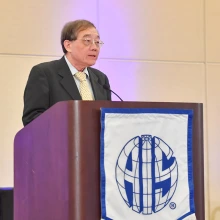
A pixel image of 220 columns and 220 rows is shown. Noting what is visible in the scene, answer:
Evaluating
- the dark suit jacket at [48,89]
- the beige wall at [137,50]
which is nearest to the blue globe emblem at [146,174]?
the dark suit jacket at [48,89]

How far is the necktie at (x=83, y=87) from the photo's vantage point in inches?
96.5

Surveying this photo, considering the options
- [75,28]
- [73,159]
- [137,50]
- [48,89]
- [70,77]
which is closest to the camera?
[73,159]

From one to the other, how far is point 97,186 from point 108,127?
8.1 inches

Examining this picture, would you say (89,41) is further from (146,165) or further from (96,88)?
(146,165)

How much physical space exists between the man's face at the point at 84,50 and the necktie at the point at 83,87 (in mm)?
57

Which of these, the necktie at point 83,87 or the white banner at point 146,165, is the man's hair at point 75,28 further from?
the white banner at point 146,165

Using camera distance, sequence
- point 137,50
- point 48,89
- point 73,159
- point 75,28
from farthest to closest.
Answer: point 137,50 < point 75,28 < point 48,89 < point 73,159

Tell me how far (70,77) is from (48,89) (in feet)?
0.52

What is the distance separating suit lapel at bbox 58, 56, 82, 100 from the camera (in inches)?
94.6

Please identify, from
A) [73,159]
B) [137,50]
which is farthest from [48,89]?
[137,50]

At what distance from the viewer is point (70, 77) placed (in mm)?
2494

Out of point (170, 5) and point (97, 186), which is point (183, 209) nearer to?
point (97, 186)

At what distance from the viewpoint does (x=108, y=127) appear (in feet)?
5.61

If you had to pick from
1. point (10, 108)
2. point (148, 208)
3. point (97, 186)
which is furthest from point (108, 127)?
point (10, 108)
